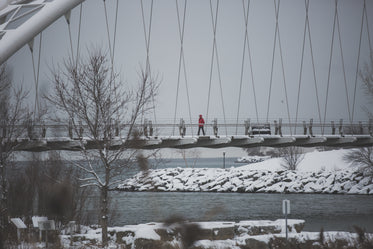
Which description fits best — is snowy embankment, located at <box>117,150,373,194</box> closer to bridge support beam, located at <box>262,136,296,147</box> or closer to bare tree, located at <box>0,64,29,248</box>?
bridge support beam, located at <box>262,136,296,147</box>

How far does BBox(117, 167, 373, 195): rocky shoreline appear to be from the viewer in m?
61.2

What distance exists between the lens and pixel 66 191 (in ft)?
10.9

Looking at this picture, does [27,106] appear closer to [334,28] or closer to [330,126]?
[330,126]

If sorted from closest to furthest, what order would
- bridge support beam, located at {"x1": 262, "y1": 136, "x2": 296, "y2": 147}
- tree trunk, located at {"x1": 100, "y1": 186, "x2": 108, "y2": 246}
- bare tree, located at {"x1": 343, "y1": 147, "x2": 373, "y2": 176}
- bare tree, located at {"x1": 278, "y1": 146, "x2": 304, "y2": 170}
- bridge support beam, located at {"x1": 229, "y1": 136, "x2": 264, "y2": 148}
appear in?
tree trunk, located at {"x1": 100, "y1": 186, "x2": 108, "y2": 246} < bridge support beam, located at {"x1": 229, "y1": 136, "x2": 264, "y2": 148} < bridge support beam, located at {"x1": 262, "y1": 136, "x2": 296, "y2": 147} < bare tree, located at {"x1": 343, "y1": 147, "x2": 373, "y2": 176} < bare tree, located at {"x1": 278, "y1": 146, "x2": 304, "y2": 170}

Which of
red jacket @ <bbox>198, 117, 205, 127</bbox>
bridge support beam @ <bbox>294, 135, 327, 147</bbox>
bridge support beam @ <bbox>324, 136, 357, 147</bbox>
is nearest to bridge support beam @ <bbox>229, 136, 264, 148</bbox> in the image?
red jacket @ <bbox>198, 117, 205, 127</bbox>

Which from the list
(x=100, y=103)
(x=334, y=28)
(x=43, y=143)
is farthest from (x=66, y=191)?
(x=334, y=28)

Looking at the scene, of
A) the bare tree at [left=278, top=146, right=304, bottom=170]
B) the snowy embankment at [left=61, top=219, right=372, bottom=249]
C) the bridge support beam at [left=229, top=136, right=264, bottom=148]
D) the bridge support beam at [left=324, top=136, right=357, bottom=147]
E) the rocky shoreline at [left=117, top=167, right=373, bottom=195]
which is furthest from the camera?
the bare tree at [left=278, top=146, right=304, bottom=170]

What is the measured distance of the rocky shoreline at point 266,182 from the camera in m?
61.2

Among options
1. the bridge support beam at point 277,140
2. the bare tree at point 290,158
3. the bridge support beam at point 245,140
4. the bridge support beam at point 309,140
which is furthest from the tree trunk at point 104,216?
the bare tree at point 290,158

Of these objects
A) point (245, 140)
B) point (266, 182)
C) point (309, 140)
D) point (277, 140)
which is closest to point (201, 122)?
point (245, 140)

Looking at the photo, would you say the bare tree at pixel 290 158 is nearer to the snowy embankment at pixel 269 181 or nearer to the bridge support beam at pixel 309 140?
the snowy embankment at pixel 269 181

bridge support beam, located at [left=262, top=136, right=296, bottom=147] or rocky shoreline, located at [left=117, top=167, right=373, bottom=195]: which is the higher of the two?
bridge support beam, located at [left=262, top=136, right=296, bottom=147]

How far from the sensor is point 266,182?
2685 inches

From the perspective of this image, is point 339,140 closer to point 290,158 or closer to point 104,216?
point 104,216
